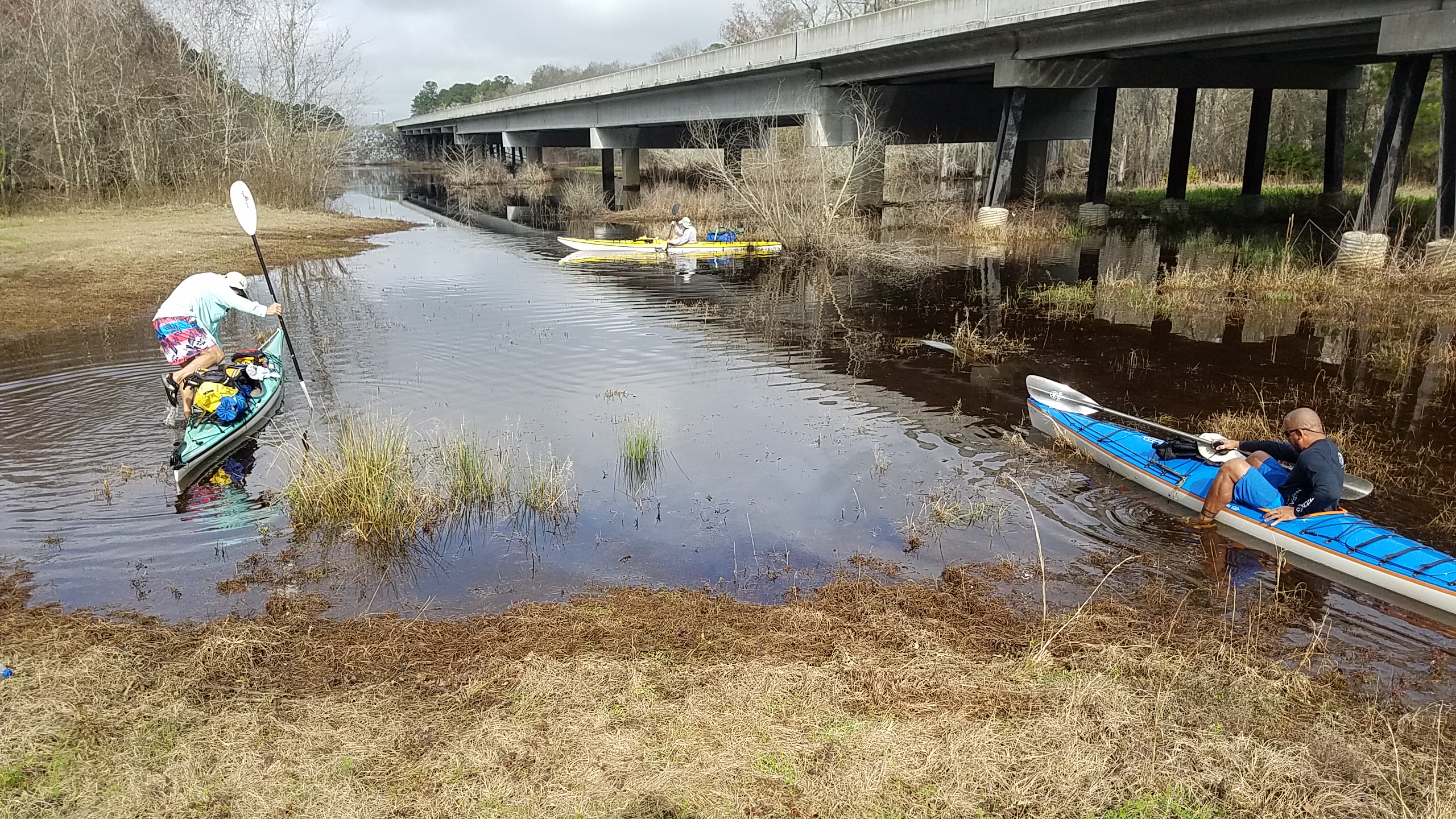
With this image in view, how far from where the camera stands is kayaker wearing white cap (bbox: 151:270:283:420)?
30.6 ft

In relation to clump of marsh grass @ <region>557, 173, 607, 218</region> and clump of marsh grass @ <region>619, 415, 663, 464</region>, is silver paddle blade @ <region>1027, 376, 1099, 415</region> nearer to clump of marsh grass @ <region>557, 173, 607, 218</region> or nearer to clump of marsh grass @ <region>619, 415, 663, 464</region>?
clump of marsh grass @ <region>619, 415, 663, 464</region>

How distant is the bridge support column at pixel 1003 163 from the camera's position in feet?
82.8

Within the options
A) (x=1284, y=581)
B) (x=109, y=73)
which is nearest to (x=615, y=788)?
(x=1284, y=581)

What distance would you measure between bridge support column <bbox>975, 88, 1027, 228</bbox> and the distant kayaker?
1940cm

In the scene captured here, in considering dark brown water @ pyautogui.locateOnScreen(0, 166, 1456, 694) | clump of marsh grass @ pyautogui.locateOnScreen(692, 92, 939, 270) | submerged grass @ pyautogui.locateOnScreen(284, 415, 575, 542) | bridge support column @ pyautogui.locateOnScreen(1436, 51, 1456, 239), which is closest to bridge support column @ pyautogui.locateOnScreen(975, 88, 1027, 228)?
clump of marsh grass @ pyautogui.locateOnScreen(692, 92, 939, 270)

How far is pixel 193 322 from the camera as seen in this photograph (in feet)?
31.0

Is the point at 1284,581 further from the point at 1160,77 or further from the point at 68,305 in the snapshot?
the point at 1160,77

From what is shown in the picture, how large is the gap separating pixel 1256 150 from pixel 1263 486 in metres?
26.7

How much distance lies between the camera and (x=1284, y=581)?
668cm

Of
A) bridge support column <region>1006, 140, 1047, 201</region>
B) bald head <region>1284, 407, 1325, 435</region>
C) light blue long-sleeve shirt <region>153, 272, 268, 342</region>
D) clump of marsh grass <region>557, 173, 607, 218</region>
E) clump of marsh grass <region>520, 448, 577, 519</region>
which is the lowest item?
clump of marsh grass <region>520, 448, 577, 519</region>

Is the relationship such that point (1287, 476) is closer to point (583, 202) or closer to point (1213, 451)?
point (1213, 451)

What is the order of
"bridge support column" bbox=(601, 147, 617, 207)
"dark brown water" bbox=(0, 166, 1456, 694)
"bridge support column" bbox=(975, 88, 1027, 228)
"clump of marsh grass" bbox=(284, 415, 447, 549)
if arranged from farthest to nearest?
"bridge support column" bbox=(601, 147, 617, 207), "bridge support column" bbox=(975, 88, 1027, 228), "clump of marsh grass" bbox=(284, 415, 447, 549), "dark brown water" bbox=(0, 166, 1456, 694)

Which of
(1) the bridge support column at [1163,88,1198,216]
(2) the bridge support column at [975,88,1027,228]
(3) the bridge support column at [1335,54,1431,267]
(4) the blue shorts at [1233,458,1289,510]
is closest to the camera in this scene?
(4) the blue shorts at [1233,458,1289,510]

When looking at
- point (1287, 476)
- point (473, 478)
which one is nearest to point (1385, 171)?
point (1287, 476)
